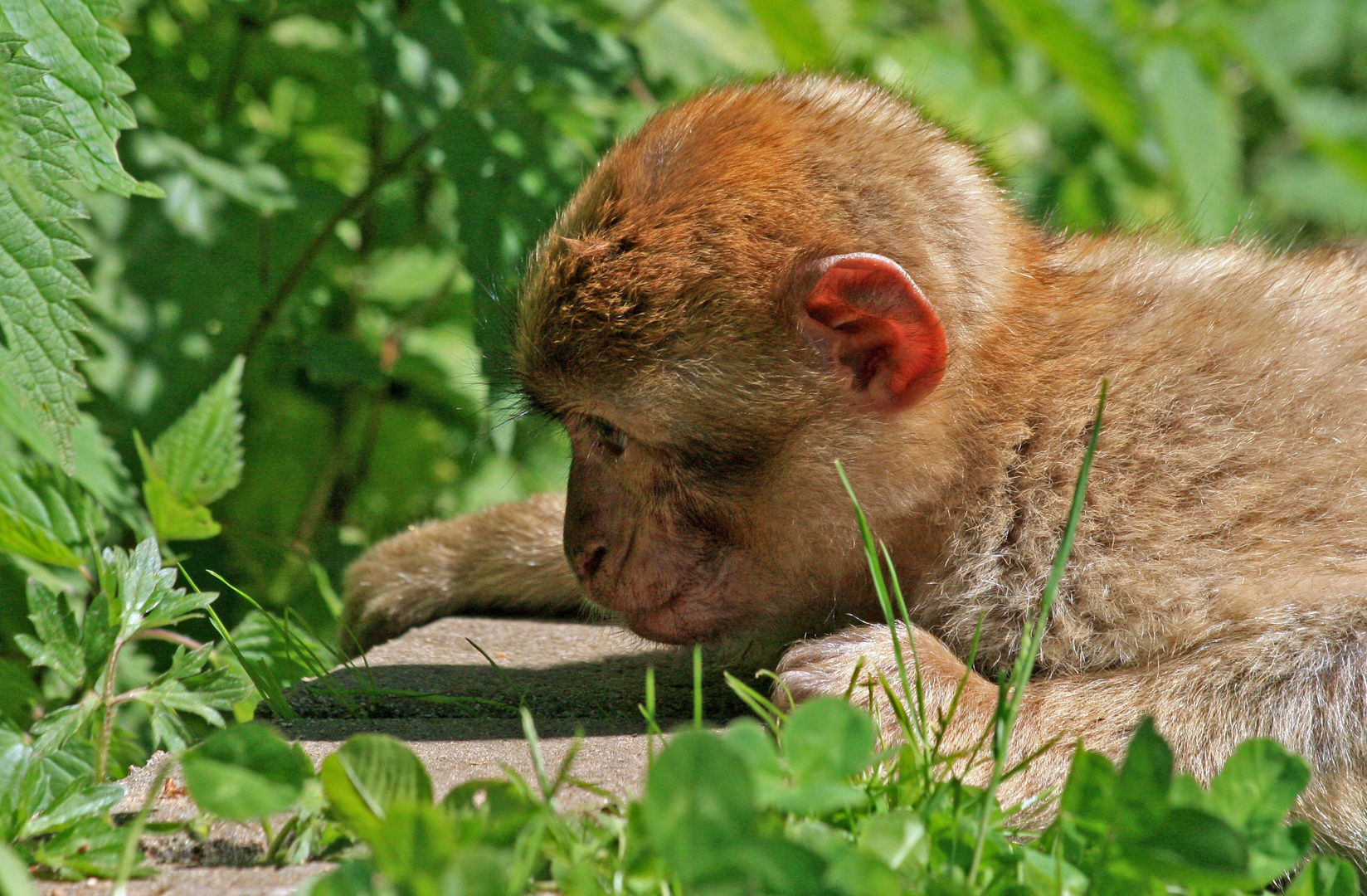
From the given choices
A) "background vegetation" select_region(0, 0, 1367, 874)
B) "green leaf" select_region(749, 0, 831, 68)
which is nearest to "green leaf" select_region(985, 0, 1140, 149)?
"background vegetation" select_region(0, 0, 1367, 874)

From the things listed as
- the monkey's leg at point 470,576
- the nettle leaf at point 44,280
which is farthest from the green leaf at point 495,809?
the monkey's leg at point 470,576

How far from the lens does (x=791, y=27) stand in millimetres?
3941

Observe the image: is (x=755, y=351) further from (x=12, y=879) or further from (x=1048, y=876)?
(x=12, y=879)

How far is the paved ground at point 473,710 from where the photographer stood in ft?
5.96

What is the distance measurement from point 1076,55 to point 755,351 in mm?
1998

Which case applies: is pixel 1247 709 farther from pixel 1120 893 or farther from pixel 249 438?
pixel 249 438

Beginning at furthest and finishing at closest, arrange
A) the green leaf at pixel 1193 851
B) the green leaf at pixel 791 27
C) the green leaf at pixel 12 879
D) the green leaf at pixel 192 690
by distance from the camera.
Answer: the green leaf at pixel 791 27 < the green leaf at pixel 192 690 < the green leaf at pixel 1193 851 < the green leaf at pixel 12 879

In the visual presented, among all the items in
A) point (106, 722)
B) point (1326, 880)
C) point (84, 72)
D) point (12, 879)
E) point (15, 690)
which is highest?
point (84, 72)

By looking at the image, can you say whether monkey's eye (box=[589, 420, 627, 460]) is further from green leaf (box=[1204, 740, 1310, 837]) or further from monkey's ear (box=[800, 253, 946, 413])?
green leaf (box=[1204, 740, 1310, 837])

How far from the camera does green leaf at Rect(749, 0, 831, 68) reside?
3.92 meters

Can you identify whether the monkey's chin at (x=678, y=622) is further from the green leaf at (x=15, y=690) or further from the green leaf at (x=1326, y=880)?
the green leaf at (x=1326, y=880)

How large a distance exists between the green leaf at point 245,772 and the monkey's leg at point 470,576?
78.8 inches

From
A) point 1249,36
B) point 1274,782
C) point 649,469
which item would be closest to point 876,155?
point 649,469

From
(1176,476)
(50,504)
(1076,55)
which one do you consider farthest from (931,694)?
(1076,55)
